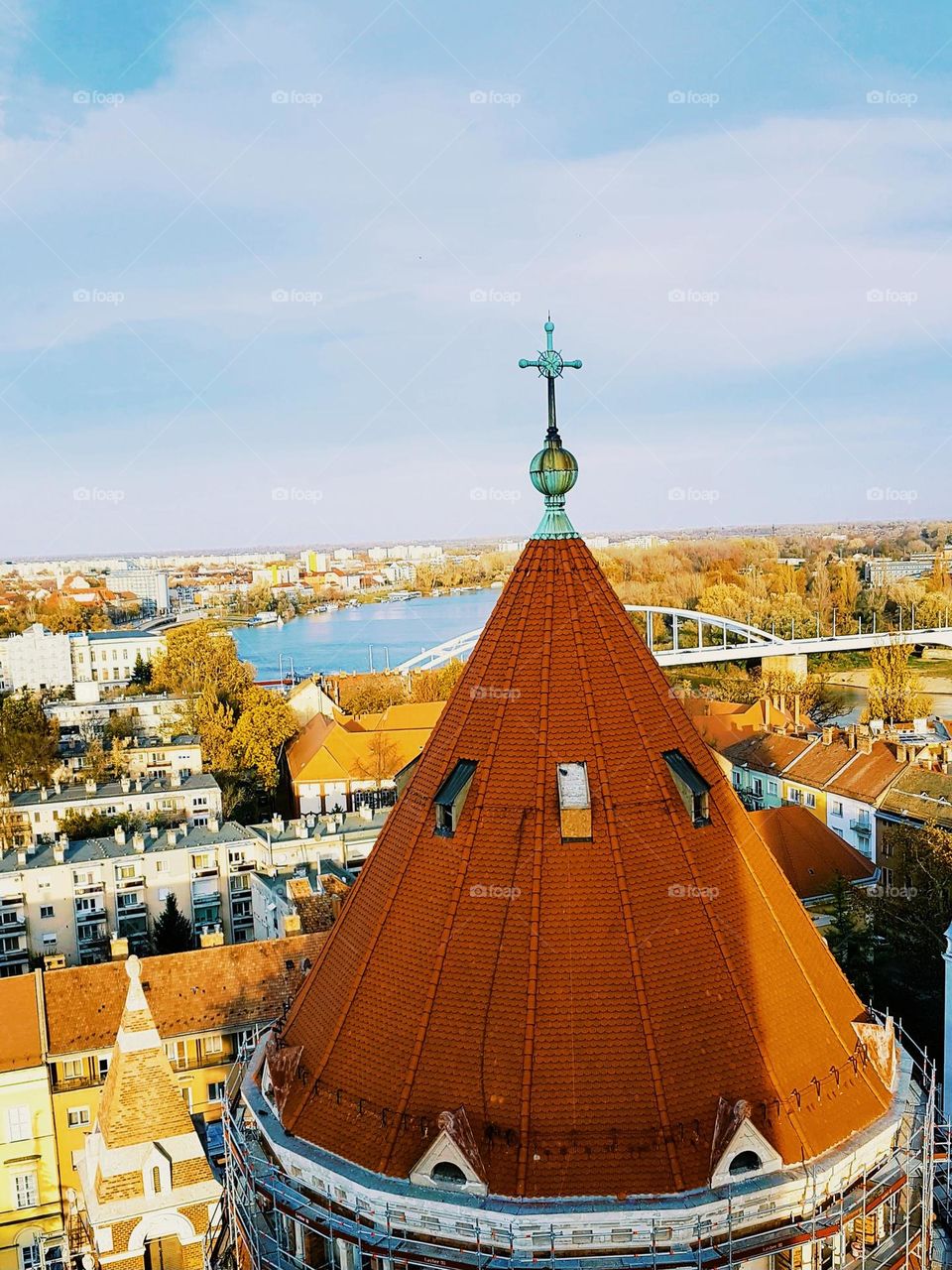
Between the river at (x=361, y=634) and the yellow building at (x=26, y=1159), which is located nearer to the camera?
the yellow building at (x=26, y=1159)

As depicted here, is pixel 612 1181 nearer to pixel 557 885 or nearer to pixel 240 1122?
pixel 557 885

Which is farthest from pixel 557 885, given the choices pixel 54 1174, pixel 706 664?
pixel 706 664

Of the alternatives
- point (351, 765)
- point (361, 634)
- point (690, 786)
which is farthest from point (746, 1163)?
point (361, 634)

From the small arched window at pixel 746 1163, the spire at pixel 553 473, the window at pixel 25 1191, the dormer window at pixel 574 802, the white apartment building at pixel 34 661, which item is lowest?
the window at pixel 25 1191

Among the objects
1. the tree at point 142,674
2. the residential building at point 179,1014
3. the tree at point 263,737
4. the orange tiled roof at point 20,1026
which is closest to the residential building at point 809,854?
the residential building at point 179,1014

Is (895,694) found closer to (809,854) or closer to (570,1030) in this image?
(809,854)

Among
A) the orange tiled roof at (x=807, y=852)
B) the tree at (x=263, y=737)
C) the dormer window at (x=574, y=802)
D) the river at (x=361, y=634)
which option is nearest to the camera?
the dormer window at (x=574, y=802)

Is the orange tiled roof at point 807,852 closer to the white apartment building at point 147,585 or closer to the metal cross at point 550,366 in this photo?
the metal cross at point 550,366

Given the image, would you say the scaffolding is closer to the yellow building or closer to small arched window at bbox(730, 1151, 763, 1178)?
small arched window at bbox(730, 1151, 763, 1178)
